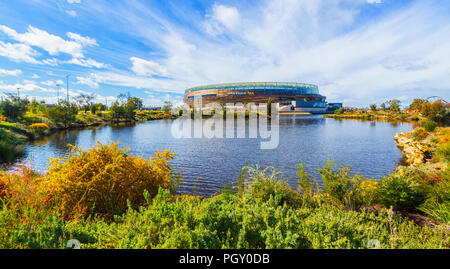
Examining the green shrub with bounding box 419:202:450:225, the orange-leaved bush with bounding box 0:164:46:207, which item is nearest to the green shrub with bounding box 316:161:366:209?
the green shrub with bounding box 419:202:450:225

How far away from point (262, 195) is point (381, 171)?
43.6 ft

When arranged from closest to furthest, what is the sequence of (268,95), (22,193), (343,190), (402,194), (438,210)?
(22,193) → (438,210) → (402,194) → (343,190) → (268,95)

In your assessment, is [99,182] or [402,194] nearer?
[99,182]

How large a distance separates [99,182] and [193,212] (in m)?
3.43

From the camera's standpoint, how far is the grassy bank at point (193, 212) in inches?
127

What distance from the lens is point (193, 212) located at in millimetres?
3891

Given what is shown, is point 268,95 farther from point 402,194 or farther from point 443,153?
point 402,194

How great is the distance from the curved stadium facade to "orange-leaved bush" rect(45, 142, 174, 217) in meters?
117

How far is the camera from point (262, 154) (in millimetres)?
19719

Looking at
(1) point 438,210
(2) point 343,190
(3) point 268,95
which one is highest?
(3) point 268,95

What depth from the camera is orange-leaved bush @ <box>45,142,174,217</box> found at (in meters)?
5.51

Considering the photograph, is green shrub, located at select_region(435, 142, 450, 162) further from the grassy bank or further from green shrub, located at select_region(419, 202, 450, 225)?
green shrub, located at select_region(419, 202, 450, 225)

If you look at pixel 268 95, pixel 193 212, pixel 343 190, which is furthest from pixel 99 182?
pixel 268 95

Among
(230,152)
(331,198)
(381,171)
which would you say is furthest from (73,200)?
(381,171)
